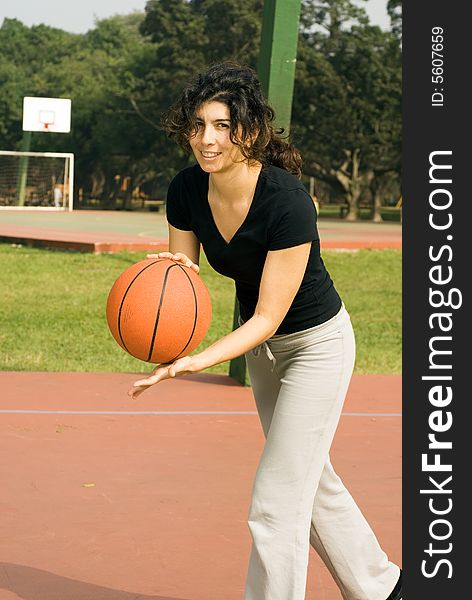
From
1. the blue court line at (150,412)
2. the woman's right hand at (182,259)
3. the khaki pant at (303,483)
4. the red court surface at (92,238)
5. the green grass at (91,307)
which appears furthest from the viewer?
the red court surface at (92,238)

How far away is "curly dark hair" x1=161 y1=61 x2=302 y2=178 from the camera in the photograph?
153 inches

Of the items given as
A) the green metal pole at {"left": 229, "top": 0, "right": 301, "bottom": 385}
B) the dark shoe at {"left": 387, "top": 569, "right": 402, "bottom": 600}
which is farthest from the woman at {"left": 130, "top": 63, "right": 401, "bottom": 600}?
the green metal pole at {"left": 229, "top": 0, "right": 301, "bottom": 385}

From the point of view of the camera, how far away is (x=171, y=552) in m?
5.16

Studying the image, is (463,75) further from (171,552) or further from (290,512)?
(171,552)

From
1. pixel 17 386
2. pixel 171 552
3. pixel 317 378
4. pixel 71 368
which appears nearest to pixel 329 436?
pixel 317 378

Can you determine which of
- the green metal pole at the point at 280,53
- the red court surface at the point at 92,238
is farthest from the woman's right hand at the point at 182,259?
the red court surface at the point at 92,238

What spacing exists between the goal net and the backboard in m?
1.17

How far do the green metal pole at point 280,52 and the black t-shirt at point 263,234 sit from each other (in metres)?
4.86

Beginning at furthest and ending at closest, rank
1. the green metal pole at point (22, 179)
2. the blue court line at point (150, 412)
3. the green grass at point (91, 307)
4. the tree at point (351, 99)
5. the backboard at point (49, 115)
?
1. the tree at point (351, 99)
2. the backboard at point (49, 115)
3. the green metal pole at point (22, 179)
4. the green grass at point (91, 307)
5. the blue court line at point (150, 412)

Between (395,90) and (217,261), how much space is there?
1922 inches

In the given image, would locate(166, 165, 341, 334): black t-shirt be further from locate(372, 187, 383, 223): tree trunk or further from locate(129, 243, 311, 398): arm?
locate(372, 187, 383, 223): tree trunk

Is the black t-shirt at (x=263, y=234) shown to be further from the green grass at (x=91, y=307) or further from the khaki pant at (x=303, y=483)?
the green grass at (x=91, y=307)

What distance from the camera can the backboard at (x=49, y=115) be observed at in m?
48.2

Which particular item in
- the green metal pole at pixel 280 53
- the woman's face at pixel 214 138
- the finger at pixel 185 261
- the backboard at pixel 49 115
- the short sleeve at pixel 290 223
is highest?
the backboard at pixel 49 115
